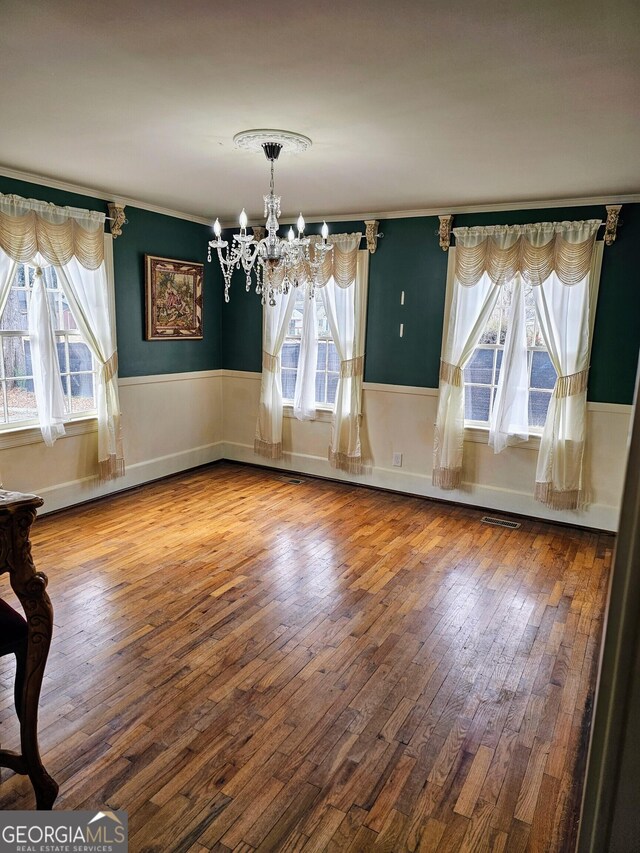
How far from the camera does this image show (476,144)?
302cm

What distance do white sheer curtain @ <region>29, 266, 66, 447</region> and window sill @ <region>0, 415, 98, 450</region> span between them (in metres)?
0.07

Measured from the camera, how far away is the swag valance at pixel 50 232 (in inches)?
154

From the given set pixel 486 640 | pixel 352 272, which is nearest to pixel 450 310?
pixel 352 272

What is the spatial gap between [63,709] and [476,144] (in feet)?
11.0

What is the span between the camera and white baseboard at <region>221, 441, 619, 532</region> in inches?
178

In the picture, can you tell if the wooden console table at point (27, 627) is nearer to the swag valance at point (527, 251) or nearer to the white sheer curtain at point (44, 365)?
the white sheer curtain at point (44, 365)

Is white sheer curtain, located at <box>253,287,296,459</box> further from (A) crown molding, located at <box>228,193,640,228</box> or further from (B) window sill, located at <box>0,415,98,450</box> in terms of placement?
(B) window sill, located at <box>0,415,98,450</box>

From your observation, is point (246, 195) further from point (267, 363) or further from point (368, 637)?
point (368, 637)

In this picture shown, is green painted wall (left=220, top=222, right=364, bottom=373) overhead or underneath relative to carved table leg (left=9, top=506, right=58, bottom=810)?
overhead

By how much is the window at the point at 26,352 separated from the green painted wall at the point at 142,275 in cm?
45

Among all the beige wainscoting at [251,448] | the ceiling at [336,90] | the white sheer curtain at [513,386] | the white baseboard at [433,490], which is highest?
the ceiling at [336,90]

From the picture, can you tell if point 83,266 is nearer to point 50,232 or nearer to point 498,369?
point 50,232

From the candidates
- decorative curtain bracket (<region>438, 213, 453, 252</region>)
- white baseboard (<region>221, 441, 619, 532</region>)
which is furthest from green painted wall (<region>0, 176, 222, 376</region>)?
decorative curtain bracket (<region>438, 213, 453, 252</region>)

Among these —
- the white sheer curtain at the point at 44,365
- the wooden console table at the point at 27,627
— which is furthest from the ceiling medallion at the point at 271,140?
the wooden console table at the point at 27,627
